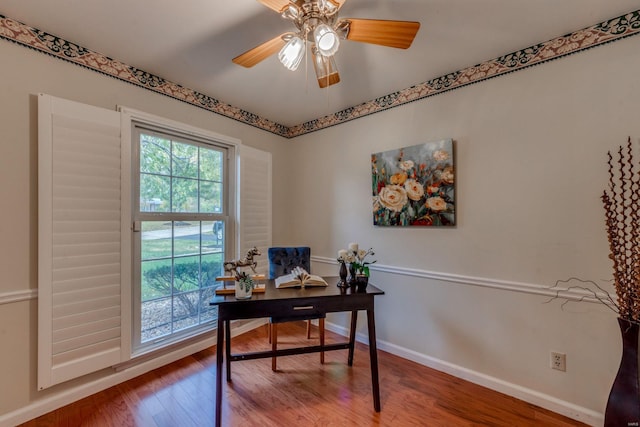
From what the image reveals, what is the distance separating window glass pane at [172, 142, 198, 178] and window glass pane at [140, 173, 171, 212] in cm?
14

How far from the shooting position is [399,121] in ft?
8.07

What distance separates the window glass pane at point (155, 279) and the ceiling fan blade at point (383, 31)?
2279 mm

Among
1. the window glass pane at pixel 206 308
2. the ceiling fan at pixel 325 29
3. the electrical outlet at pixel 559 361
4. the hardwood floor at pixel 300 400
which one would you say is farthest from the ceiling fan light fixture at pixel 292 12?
the electrical outlet at pixel 559 361

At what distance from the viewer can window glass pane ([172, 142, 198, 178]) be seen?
241 cm

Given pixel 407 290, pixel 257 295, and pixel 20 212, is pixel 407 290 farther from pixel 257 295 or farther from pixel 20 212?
pixel 20 212

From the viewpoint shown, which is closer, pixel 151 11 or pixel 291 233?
pixel 151 11

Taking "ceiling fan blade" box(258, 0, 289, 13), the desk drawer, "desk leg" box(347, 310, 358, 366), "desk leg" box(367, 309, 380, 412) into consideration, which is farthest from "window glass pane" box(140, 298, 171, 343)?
"ceiling fan blade" box(258, 0, 289, 13)

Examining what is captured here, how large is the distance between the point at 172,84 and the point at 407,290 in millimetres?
2826

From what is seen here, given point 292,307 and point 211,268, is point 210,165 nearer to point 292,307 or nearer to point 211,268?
point 211,268

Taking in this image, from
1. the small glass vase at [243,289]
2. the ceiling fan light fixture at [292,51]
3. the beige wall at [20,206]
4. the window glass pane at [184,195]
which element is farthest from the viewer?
the window glass pane at [184,195]

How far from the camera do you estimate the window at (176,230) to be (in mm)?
2188

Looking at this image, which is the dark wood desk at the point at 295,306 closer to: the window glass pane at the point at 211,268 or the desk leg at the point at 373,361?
the desk leg at the point at 373,361

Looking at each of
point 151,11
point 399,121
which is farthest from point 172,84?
point 399,121

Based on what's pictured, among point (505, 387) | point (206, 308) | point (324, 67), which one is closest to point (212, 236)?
point (206, 308)
